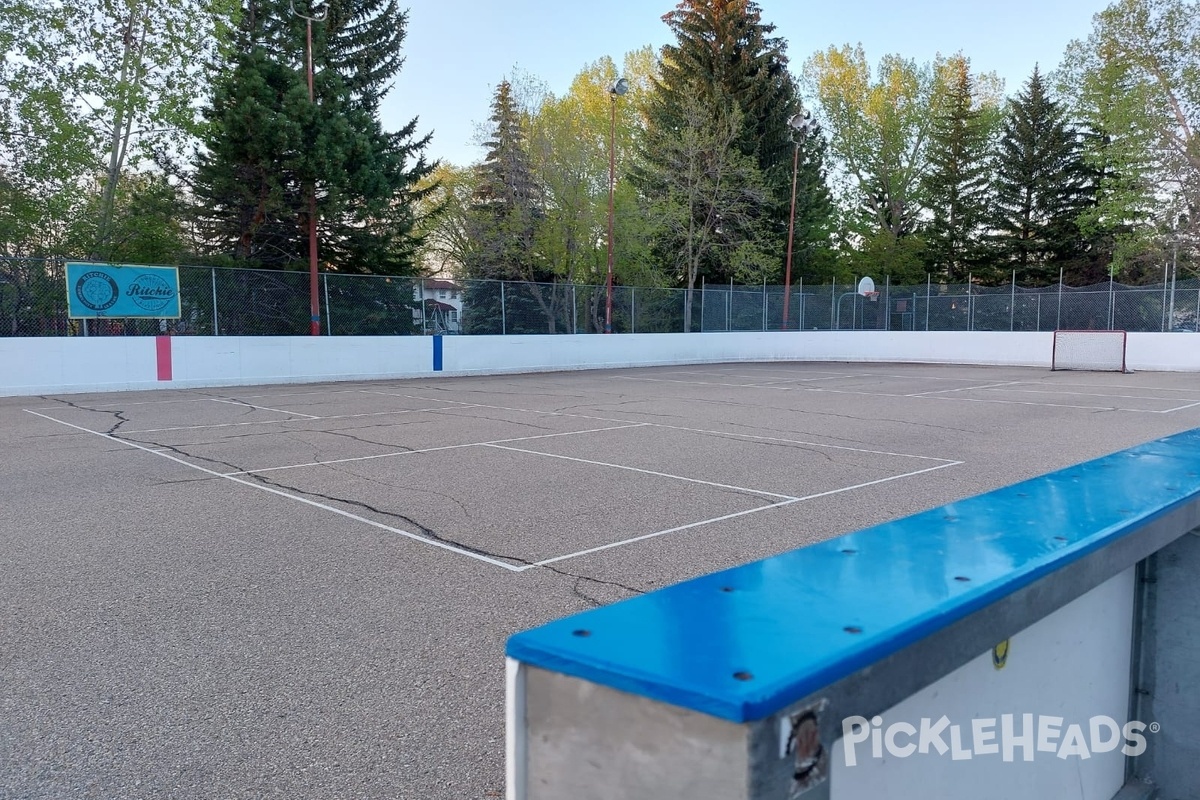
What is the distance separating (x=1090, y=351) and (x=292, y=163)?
2600cm

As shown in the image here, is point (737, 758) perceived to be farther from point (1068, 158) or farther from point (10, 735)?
point (1068, 158)

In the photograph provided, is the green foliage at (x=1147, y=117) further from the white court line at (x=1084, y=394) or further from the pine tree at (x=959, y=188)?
the white court line at (x=1084, y=394)

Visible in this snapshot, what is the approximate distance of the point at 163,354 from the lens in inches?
813

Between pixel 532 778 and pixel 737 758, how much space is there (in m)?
0.39

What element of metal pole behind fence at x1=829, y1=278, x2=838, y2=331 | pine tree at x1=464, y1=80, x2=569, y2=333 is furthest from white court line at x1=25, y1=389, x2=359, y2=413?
metal pole behind fence at x1=829, y1=278, x2=838, y2=331

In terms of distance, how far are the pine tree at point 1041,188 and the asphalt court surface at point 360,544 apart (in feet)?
138

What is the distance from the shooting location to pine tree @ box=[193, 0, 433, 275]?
29.0m

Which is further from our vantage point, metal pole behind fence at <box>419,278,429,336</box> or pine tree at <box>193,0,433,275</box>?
pine tree at <box>193,0,433,275</box>

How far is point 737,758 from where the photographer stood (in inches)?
48.7

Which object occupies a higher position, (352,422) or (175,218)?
(175,218)

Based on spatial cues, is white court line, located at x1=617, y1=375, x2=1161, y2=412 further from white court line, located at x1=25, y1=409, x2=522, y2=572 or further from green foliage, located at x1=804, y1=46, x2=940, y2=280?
green foliage, located at x1=804, y1=46, x2=940, y2=280

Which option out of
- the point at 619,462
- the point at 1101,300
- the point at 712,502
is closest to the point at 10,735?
the point at 712,502

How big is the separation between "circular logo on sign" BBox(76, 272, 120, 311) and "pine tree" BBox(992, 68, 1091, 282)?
49245 mm

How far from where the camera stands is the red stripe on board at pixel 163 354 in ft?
67.6
